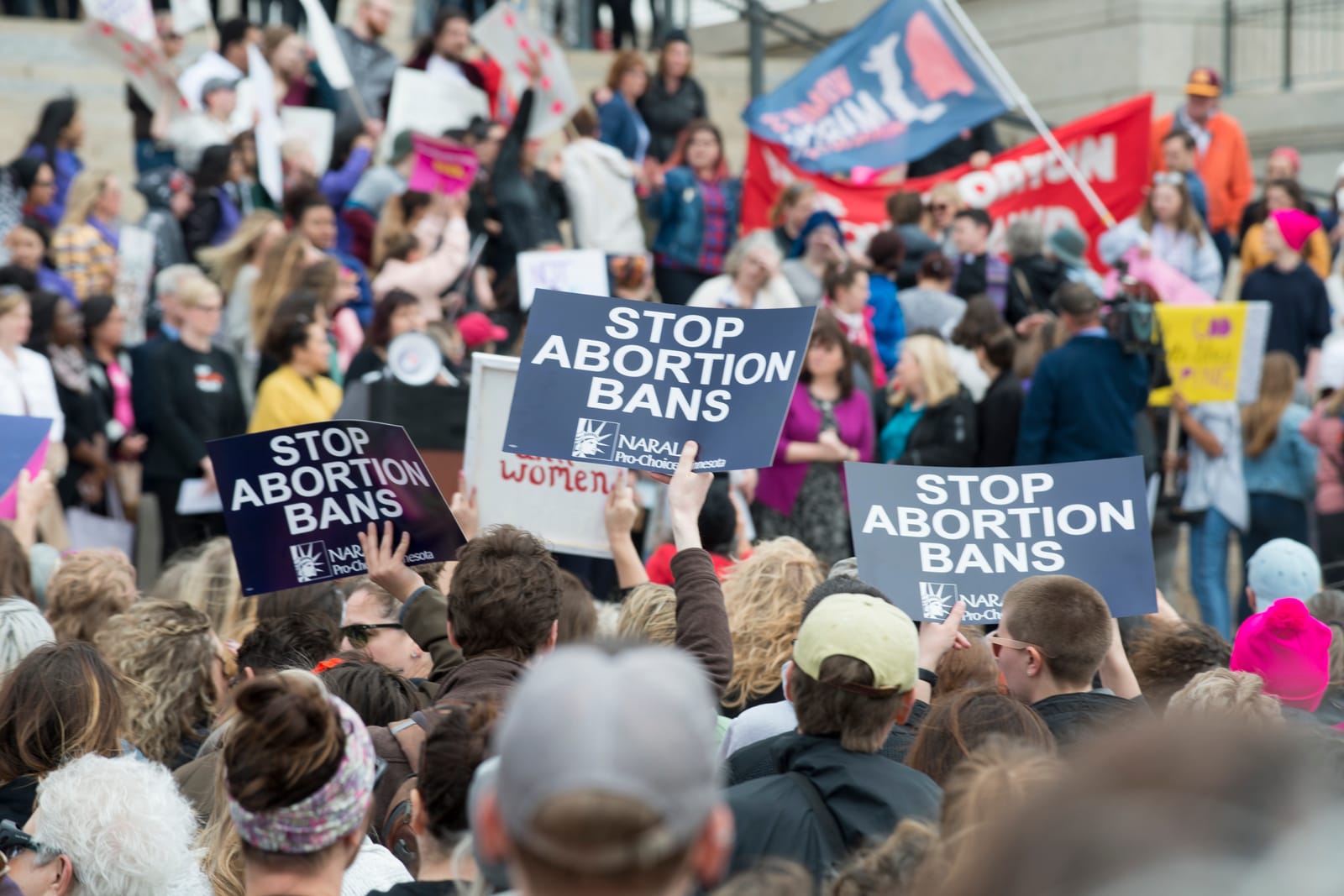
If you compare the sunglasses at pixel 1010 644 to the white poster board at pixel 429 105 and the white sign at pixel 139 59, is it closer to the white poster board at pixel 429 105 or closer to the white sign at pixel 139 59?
the white poster board at pixel 429 105

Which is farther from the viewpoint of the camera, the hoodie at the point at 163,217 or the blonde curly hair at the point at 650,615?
the hoodie at the point at 163,217

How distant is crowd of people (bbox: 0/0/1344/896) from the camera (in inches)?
78.8

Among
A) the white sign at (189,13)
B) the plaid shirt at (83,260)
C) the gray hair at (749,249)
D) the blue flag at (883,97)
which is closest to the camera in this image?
the gray hair at (749,249)

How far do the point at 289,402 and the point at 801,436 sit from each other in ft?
8.58

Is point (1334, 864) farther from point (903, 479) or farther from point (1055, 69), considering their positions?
point (1055, 69)

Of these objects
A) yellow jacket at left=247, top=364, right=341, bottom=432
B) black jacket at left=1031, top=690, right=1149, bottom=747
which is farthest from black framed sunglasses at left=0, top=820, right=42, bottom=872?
yellow jacket at left=247, top=364, right=341, bottom=432

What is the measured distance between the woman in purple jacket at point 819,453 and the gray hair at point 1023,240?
3.17 metres

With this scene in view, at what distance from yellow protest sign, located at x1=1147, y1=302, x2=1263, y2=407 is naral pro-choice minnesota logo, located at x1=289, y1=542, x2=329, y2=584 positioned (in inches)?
236

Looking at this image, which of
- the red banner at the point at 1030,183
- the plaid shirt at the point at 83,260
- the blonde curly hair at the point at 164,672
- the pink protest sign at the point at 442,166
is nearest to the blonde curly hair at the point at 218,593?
the blonde curly hair at the point at 164,672

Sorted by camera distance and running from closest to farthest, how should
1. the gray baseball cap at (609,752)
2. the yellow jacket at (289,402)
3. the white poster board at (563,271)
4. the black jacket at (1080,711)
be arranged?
1. the gray baseball cap at (609,752)
2. the black jacket at (1080,711)
3. the yellow jacket at (289,402)
4. the white poster board at (563,271)

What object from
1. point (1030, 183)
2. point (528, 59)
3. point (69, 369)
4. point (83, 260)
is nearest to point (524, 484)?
point (69, 369)

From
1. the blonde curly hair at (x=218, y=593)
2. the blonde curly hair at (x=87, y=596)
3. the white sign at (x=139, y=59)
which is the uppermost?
the white sign at (x=139, y=59)

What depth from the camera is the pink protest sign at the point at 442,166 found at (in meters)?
12.3

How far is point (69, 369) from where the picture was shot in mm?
9836
